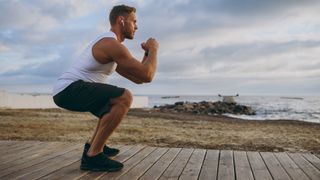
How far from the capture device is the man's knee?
3.95 metres

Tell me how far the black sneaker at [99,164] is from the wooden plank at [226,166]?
1.01 metres

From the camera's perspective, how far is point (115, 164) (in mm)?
4031

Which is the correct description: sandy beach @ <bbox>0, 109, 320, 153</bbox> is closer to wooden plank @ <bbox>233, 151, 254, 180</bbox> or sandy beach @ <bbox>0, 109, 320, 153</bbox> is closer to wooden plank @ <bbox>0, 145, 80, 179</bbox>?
wooden plank @ <bbox>233, 151, 254, 180</bbox>

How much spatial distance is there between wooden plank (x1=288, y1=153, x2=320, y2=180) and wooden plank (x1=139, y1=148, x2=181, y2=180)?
140 centimetres

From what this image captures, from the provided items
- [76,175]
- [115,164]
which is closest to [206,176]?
[115,164]

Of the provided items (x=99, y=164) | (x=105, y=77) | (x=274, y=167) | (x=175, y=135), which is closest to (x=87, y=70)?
(x=105, y=77)

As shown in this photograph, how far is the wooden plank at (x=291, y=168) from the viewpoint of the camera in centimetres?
388

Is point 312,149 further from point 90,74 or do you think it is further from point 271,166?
point 90,74

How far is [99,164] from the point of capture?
13.1 ft

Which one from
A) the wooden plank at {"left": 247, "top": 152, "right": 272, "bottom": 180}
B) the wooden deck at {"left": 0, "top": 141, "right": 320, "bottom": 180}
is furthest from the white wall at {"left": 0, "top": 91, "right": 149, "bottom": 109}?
the wooden plank at {"left": 247, "top": 152, "right": 272, "bottom": 180}

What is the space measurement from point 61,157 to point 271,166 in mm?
2360

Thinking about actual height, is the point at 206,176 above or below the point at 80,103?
below

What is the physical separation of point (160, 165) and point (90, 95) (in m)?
1.06

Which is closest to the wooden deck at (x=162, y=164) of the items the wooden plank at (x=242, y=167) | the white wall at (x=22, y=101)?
the wooden plank at (x=242, y=167)
